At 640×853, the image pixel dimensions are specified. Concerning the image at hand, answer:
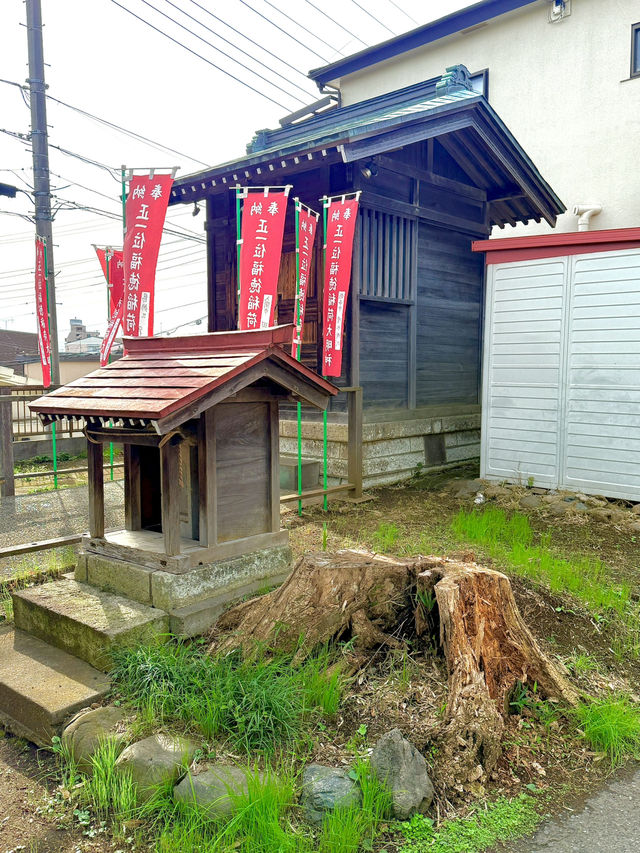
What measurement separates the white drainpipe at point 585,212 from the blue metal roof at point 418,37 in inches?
187

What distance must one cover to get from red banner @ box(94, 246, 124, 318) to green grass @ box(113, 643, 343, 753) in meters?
8.22

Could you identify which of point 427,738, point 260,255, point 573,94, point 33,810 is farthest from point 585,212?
point 33,810

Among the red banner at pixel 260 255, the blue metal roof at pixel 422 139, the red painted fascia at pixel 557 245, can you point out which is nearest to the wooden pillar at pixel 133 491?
the red banner at pixel 260 255

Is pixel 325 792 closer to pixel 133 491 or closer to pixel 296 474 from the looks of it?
pixel 133 491

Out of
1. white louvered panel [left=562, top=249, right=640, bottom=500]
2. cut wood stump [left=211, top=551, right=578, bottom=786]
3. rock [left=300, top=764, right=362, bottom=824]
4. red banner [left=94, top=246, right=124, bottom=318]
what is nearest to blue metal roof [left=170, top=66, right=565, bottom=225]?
red banner [left=94, top=246, right=124, bottom=318]

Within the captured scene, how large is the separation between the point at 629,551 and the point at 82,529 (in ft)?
18.8

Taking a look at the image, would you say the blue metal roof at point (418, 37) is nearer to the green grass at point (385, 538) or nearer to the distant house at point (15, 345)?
the green grass at point (385, 538)

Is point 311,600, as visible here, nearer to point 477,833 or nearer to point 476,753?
point 476,753

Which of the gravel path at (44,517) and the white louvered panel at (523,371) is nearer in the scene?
the gravel path at (44,517)

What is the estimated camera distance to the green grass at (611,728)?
10.3 ft

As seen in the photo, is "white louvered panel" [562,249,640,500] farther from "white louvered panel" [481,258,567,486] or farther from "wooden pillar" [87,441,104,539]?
"wooden pillar" [87,441,104,539]

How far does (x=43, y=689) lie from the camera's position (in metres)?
3.45

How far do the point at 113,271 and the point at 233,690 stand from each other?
30.1ft

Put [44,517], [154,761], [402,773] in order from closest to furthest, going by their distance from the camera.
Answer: [402,773]
[154,761]
[44,517]
